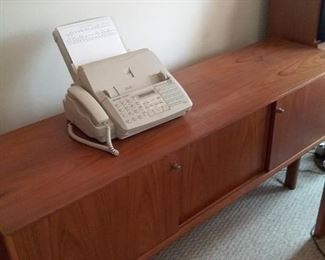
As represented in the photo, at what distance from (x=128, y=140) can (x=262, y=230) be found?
31.0 inches

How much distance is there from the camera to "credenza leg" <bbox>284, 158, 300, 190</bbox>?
172 cm

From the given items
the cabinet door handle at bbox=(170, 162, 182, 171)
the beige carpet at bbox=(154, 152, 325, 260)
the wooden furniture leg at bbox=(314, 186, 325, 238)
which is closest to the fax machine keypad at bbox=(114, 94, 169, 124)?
the cabinet door handle at bbox=(170, 162, 182, 171)

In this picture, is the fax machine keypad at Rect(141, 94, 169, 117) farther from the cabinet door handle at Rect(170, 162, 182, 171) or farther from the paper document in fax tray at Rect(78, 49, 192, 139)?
the cabinet door handle at Rect(170, 162, 182, 171)

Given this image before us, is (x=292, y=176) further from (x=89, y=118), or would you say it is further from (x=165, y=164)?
(x=89, y=118)

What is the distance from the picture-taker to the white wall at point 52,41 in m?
1.18

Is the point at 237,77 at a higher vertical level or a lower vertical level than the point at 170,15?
lower

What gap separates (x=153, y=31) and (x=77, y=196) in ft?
2.71

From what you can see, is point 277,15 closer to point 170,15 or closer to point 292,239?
point 170,15

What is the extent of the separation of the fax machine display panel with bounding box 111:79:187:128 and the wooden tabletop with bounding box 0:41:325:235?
5 centimetres

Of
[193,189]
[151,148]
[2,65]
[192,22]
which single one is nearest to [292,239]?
[193,189]

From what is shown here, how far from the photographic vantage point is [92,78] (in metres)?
1.07

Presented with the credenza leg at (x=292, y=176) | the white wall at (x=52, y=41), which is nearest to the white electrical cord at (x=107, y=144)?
the white wall at (x=52, y=41)

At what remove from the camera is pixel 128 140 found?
3.52ft

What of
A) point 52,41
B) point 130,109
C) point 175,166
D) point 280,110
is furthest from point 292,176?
point 52,41
